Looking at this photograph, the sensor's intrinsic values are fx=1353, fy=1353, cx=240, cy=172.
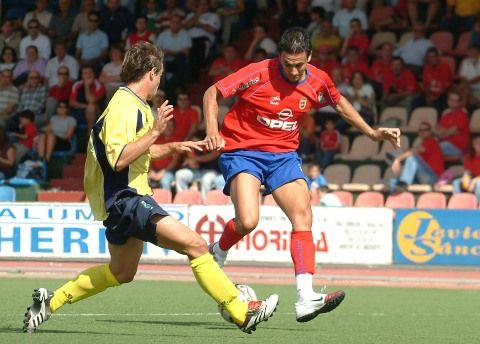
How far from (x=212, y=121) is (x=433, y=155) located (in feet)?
34.2

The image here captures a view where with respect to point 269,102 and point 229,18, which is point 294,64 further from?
point 229,18

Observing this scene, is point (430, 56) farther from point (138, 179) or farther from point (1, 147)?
point (138, 179)

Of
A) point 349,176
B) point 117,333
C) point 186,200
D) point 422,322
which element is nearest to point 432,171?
point 349,176

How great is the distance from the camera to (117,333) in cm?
933

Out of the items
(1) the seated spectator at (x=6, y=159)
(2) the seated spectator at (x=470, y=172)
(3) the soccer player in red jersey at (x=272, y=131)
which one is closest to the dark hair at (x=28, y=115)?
(1) the seated spectator at (x=6, y=159)

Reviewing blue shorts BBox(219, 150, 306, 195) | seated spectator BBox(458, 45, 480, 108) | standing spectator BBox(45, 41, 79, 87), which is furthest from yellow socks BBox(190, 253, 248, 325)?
standing spectator BBox(45, 41, 79, 87)

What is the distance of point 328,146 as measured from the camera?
21031 mm

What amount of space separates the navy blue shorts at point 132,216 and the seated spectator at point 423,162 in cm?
1132

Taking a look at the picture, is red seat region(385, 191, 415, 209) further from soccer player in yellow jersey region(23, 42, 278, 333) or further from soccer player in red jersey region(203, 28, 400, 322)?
soccer player in yellow jersey region(23, 42, 278, 333)

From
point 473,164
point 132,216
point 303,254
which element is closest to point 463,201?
point 473,164

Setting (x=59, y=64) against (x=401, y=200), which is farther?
(x=59, y=64)

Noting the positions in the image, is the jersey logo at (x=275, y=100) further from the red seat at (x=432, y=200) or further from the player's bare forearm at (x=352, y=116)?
the red seat at (x=432, y=200)

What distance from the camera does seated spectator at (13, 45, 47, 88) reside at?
2355 centimetres

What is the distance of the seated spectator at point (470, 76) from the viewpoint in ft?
69.1
